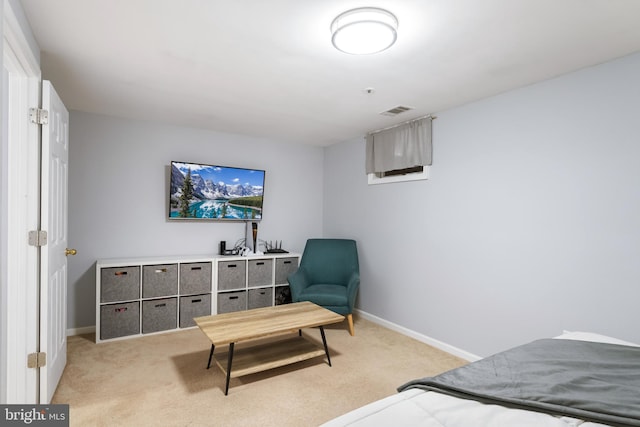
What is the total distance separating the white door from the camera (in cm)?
213

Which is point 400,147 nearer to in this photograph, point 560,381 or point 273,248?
point 273,248

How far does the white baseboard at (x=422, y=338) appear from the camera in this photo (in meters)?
3.15

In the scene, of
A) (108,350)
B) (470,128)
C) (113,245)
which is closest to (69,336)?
(108,350)

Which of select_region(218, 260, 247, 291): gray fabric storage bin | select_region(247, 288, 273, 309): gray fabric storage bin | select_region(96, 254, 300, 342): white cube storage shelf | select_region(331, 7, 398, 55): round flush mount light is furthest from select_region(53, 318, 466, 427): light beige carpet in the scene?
select_region(331, 7, 398, 55): round flush mount light

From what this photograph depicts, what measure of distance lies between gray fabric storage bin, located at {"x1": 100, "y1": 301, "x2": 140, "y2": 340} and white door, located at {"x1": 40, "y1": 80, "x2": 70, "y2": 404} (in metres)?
0.63

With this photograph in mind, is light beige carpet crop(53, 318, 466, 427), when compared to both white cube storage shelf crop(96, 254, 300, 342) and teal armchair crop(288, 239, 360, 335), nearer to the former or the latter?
white cube storage shelf crop(96, 254, 300, 342)

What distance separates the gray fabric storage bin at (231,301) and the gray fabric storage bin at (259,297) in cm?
8

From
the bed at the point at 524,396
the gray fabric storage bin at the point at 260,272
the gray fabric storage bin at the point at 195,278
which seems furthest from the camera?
the gray fabric storage bin at the point at 260,272

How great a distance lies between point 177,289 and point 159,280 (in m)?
0.22

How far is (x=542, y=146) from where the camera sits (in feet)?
8.65

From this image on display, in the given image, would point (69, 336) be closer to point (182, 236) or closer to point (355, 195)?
point (182, 236)

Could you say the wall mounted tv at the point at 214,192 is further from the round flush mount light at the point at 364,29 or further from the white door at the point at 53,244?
the round flush mount light at the point at 364,29

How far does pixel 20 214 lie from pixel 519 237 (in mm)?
3503

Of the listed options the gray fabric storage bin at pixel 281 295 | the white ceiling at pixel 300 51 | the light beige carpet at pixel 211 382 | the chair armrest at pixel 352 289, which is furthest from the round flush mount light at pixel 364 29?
the gray fabric storage bin at pixel 281 295
